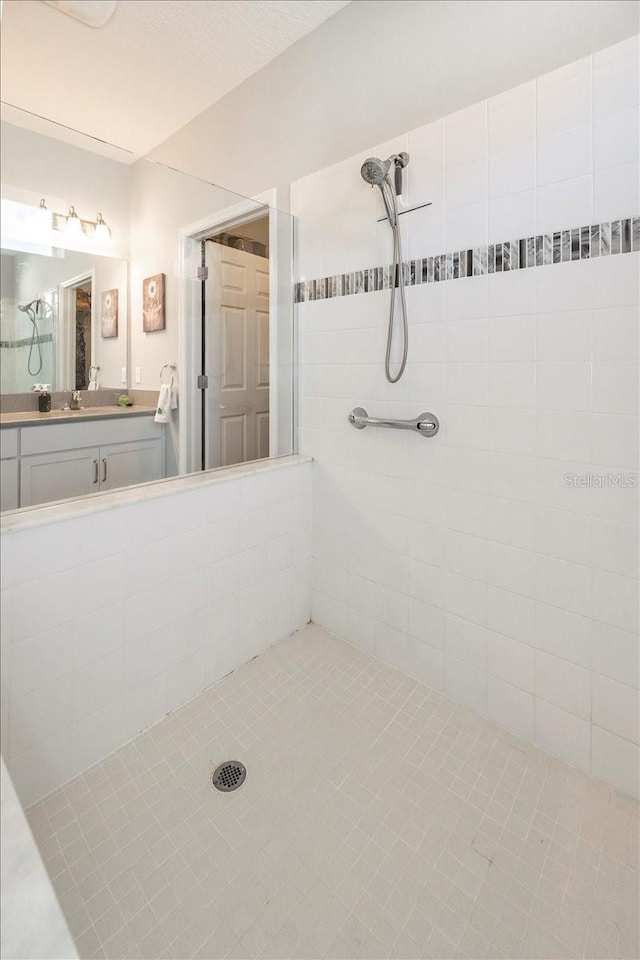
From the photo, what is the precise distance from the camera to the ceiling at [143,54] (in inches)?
76.9

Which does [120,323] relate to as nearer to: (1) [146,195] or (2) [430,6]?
(1) [146,195]

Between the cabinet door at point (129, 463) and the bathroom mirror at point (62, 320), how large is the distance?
8.5 inches

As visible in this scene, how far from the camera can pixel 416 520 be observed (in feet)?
5.87

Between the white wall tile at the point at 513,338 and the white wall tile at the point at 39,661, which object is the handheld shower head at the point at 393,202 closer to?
the white wall tile at the point at 513,338

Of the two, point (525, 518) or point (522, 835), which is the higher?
point (525, 518)

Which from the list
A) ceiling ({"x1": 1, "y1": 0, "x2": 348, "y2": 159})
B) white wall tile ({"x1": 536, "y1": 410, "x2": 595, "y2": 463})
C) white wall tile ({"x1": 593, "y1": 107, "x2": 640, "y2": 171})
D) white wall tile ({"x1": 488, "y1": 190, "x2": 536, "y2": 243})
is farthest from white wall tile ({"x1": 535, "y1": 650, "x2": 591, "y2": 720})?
ceiling ({"x1": 1, "y1": 0, "x2": 348, "y2": 159})

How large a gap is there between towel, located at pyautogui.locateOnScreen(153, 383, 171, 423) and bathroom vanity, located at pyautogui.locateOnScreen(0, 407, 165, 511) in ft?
0.09

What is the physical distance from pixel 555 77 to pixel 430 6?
694 mm

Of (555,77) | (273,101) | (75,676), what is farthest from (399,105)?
(75,676)

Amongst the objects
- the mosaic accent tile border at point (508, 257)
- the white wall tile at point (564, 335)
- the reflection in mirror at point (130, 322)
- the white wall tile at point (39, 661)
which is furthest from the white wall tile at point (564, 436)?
the white wall tile at point (39, 661)

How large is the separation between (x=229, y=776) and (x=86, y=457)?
3.56 feet

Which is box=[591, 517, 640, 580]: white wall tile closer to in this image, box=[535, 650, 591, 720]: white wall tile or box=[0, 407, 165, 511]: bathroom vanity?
box=[535, 650, 591, 720]: white wall tile

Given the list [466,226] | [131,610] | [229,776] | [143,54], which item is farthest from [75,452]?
[143,54]

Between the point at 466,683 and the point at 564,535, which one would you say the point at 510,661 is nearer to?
the point at 466,683
